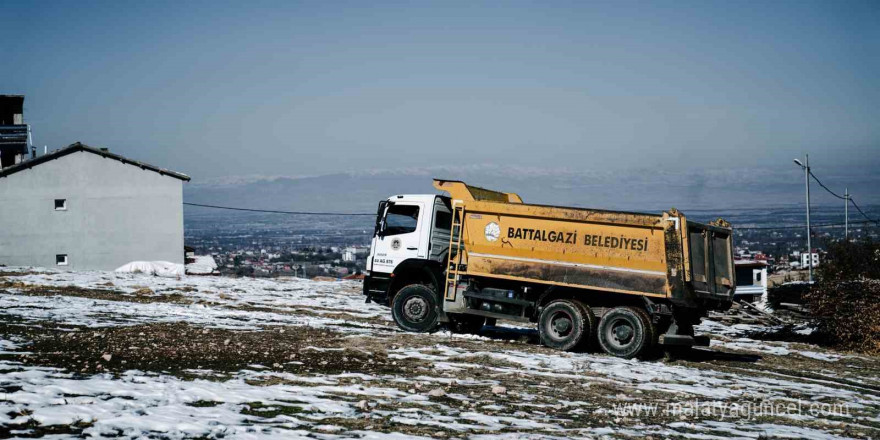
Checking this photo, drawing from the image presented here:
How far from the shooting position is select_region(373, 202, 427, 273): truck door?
1755cm

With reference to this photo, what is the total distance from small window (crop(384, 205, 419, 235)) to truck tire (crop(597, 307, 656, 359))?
193 inches

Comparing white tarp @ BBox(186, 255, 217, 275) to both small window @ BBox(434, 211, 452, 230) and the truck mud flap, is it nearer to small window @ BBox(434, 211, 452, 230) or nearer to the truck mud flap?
small window @ BBox(434, 211, 452, 230)

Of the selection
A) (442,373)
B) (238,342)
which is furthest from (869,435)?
(238,342)

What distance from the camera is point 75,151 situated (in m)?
43.5

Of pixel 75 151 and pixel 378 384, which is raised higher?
pixel 75 151

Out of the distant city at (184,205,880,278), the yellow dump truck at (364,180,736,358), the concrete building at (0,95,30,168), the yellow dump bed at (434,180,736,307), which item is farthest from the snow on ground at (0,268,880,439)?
the concrete building at (0,95,30,168)

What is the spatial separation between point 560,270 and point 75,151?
1437 inches

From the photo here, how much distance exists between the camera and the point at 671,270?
14406mm

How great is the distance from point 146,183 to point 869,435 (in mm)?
42177

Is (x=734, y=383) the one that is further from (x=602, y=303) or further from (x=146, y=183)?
(x=146, y=183)

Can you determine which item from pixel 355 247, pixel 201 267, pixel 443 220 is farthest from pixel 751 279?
pixel 443 220

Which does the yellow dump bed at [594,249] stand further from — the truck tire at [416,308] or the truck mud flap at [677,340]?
the truck tire at [416,308]

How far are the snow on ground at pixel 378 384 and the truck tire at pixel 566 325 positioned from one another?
1.24 ft

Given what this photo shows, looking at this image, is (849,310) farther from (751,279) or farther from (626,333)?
(751,279)
